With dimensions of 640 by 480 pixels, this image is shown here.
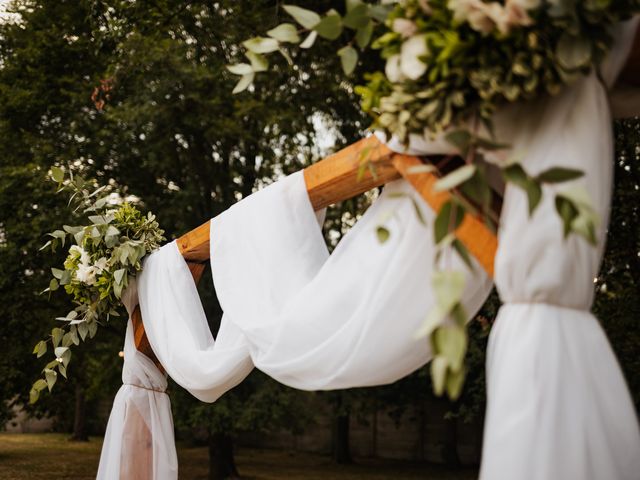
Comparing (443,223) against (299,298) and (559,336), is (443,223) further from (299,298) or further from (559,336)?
(299,298)

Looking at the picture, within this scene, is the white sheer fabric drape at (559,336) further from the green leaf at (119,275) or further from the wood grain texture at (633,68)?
the green leaf at (119,275)

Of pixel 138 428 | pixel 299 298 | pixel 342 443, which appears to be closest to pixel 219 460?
pixel 342 443

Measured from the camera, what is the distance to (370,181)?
2363mm

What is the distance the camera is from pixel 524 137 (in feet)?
5.42

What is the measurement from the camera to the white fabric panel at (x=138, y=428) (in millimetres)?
3492

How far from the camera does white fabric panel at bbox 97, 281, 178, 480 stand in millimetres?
3492

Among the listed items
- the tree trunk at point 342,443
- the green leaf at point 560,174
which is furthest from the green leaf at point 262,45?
the tree trunk at point 342,443

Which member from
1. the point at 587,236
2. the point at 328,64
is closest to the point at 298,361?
the point at 587,236

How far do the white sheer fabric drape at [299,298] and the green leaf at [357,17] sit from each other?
1.35 ft

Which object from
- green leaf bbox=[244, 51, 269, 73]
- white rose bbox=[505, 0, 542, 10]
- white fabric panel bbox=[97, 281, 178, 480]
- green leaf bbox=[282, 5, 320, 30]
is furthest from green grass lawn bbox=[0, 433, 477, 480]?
white rose bbox=[505, 0, 542, 10]

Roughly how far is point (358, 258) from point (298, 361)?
38 cm

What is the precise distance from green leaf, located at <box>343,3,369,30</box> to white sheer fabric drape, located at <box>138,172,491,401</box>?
411mm

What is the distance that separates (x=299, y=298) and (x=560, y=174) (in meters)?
1.24

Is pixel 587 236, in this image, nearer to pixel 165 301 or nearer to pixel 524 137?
pixel 524 137
